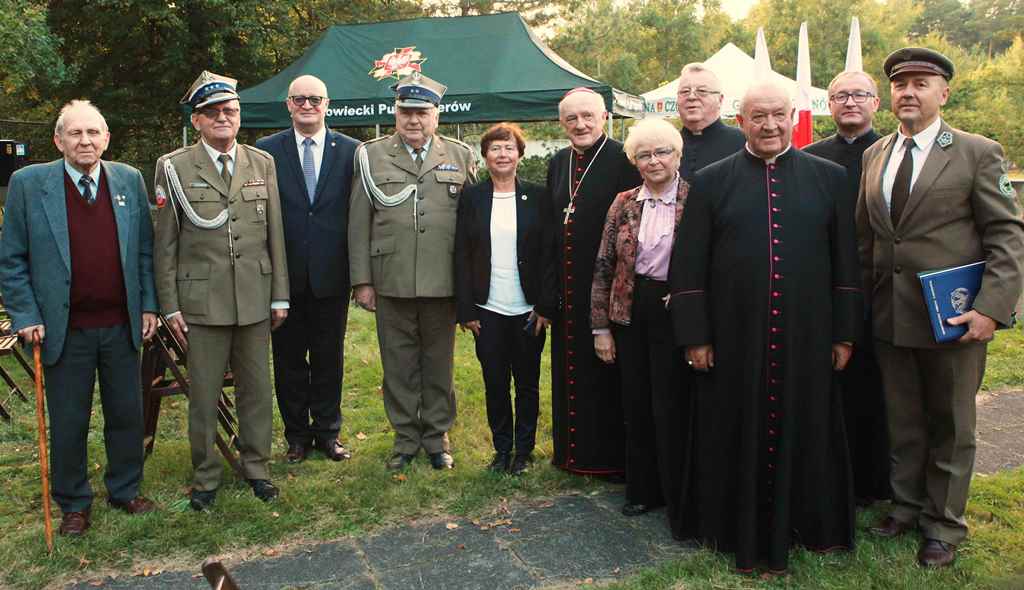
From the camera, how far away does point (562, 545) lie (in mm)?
3928

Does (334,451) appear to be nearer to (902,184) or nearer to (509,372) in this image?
(509,372)

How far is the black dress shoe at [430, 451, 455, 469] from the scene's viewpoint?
493 cm

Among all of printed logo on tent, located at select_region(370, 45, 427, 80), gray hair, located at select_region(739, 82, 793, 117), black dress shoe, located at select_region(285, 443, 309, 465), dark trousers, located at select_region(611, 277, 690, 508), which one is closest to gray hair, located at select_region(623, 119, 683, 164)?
gray hair, located at select_region(739, 82, 793, 117)

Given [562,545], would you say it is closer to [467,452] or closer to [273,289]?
[467,452]

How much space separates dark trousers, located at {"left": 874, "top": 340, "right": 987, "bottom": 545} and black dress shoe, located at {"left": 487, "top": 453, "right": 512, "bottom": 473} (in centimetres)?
202

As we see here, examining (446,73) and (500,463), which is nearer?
(500,463)

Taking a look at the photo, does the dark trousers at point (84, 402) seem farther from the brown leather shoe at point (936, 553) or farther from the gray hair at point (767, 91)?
the brown leather shoe at point (936, 553)

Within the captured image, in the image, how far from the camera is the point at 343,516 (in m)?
4.30

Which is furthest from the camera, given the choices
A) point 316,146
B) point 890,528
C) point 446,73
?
point 446,73

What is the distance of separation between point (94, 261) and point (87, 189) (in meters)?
0.35

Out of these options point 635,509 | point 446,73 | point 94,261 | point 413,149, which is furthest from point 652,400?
point 446,73

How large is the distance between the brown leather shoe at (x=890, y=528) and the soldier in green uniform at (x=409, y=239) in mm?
2295

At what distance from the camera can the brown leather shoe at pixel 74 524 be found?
4.02m

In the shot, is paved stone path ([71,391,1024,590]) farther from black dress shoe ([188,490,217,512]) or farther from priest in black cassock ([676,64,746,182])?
priest in black cassock ([676,64,746,182])
